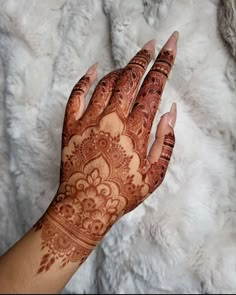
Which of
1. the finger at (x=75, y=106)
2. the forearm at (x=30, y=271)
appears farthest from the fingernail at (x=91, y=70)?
the forearm at (x=30, y=271)

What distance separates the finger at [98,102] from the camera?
589mm

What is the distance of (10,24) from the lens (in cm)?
72

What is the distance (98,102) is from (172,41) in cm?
11

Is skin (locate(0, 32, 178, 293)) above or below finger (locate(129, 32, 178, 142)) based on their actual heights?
below

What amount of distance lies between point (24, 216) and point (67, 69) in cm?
21

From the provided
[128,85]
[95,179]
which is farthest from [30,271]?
[128,85]

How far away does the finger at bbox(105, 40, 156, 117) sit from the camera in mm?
585

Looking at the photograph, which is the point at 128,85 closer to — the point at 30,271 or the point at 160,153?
the point at 160,153

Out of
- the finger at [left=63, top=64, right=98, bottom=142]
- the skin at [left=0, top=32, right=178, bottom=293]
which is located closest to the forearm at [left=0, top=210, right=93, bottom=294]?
the skin at [left=0, top=32, right=178, bottom=293]

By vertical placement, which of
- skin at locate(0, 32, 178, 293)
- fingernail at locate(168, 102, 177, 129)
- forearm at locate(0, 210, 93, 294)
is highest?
fingernail at locate(168, 102, 177, 129)

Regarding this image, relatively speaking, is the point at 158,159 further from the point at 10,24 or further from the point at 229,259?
the point at 10,24

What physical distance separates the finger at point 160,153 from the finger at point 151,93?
0.02m

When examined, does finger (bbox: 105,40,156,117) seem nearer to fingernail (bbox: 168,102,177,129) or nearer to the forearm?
fingernail (bbox: 168,102,177,129)

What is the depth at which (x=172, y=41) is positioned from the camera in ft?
2.05
